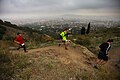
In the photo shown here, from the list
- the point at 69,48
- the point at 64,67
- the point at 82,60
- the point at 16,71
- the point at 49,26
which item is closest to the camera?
the point at 16,71

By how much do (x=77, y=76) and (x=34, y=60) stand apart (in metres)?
2.39

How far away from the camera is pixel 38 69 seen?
9.74m

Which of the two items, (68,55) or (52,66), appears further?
(68,55)

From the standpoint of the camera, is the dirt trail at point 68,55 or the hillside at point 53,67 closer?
the hillside at point 53,67

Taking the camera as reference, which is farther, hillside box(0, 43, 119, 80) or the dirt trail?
the dirt trail

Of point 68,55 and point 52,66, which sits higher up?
point 68,55

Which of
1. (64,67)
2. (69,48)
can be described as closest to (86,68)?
(64,67)

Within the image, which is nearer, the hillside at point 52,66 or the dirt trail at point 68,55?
the hillside at point 52,66

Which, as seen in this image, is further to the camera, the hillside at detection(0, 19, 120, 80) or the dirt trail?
the dirt trail

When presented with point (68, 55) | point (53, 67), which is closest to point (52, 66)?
point (53, 67)

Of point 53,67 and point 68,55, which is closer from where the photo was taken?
point 53,67

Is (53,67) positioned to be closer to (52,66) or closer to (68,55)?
(52,66)

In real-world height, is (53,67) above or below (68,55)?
below

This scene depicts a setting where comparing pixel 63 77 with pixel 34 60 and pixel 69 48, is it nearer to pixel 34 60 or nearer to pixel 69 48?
pixel 34 60
